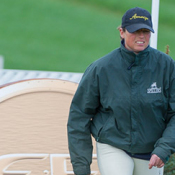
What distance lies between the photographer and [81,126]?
344cm

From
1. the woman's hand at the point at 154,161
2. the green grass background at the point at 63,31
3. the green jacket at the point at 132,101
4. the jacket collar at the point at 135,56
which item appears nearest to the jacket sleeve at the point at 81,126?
the green jacket at the point at 132,101

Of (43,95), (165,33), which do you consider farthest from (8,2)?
(43,95)

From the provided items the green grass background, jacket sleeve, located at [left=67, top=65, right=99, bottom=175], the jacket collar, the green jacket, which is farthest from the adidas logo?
the green grass background

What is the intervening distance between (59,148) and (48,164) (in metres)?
0.16

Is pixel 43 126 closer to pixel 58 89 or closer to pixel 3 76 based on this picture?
pixel 58 89

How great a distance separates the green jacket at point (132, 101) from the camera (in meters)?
3.27

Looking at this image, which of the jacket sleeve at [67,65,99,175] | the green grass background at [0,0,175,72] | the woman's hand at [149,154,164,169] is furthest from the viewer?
the green grass background at [0,0,175,72]

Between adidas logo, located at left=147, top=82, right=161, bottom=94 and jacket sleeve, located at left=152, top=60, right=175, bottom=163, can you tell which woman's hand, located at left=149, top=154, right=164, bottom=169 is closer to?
jacket sleeve, located at left=152, top=60, right=175, bottom=163

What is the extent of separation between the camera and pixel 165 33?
1516cm

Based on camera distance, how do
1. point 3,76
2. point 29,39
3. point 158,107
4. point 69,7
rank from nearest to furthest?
point 158,107 → point 3,76 → point 29,39 → point 69,7

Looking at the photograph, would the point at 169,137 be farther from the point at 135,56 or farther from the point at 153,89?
the point at 135,56

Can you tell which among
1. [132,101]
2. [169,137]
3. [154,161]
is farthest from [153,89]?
[154,161]

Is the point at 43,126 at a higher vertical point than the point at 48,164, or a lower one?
higher

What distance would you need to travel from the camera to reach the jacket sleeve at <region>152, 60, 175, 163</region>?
3.22 m
